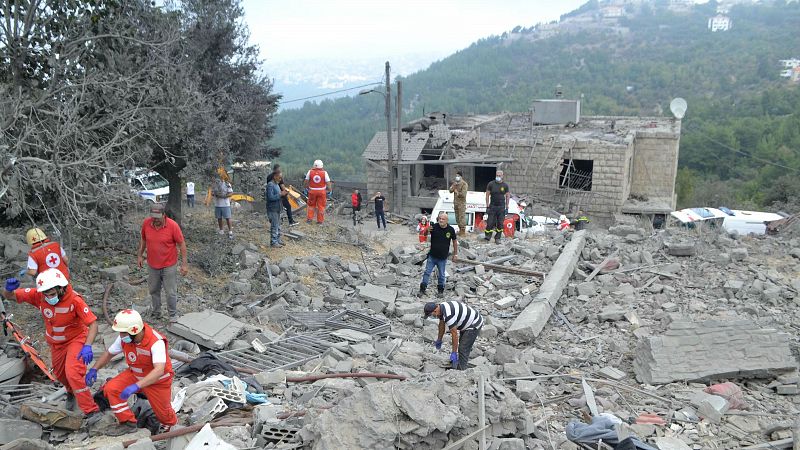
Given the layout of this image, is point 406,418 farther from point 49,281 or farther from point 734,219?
point 734,219

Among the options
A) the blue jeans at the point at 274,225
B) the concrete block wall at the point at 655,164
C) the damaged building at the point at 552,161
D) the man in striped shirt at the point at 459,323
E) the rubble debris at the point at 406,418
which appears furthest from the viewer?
the concrete block wall at the point at 655,164

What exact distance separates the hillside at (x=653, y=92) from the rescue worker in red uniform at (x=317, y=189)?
28443 mm

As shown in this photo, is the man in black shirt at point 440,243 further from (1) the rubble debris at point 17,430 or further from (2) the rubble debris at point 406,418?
(1) the rubble debris at point 17,430

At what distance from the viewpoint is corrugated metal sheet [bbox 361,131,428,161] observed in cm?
2698

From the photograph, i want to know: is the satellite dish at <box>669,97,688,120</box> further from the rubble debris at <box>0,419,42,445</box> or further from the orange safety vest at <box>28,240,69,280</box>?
the rubble debris at <box>0,419,42,445</box>

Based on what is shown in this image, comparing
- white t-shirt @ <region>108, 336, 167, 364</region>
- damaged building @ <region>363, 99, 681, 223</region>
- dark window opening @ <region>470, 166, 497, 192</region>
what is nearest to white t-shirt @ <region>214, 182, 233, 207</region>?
white t-shirt @ <region>108, 336, 167, 364</region>

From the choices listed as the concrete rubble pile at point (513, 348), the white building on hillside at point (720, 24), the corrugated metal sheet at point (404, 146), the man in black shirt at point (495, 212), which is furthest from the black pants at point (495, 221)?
the white building on hillside at point (720, 24)

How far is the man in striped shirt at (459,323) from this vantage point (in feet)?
23.8

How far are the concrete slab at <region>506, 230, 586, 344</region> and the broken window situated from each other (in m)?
13.6

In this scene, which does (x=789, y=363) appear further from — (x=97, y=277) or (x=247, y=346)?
(x=97, y=277)

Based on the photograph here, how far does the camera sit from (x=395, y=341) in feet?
28.0

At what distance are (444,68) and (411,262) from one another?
387 ft

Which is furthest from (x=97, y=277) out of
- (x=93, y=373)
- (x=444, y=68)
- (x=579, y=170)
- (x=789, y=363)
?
(x=444, y=68)

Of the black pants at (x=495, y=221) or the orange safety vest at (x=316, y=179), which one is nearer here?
the black pants at (x=495, y=221)
